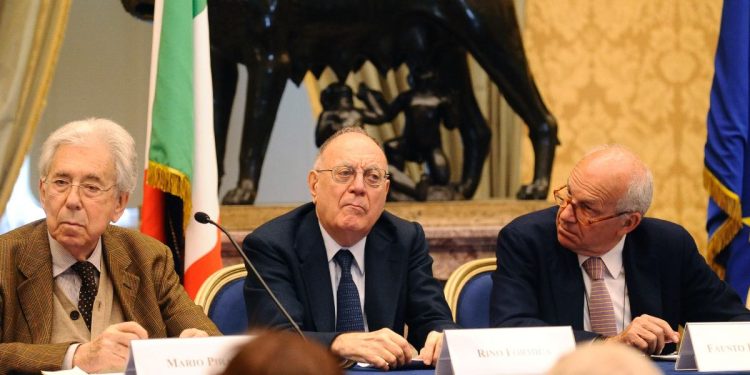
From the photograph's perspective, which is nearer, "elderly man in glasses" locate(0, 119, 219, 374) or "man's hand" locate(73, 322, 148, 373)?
"man's hand" locate(73, 322, 148, 373)

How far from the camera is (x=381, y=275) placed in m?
3.22

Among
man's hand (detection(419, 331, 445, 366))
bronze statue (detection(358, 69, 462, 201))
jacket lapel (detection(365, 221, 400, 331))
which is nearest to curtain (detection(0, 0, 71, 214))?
bronze statue (detection(358, 69, 462, 201))

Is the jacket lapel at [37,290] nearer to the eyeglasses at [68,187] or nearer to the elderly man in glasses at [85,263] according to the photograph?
the elderly man in glasses at [85,263]

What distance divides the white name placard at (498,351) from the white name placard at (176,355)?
19.5 inches

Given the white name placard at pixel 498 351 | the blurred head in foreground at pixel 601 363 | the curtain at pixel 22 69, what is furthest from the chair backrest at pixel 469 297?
the blurred head in foreground at pixel 601 363

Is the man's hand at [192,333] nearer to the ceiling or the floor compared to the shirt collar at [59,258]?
nearer to the floor

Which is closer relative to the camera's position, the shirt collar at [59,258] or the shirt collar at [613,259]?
the shirt collar at [59,258]

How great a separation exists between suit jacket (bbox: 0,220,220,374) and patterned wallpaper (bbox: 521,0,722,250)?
13.0ft

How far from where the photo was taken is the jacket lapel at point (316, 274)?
312 centimetres

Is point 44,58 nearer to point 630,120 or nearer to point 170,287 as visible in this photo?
point 170,287

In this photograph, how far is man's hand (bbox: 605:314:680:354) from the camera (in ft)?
9.49

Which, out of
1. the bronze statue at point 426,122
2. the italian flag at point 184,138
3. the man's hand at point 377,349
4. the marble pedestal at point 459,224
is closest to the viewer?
the man's hand at point 377,349

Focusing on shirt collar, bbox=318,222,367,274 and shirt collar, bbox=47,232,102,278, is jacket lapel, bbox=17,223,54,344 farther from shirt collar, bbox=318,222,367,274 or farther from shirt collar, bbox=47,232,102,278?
shirt collar, bbox=318,222,367,274

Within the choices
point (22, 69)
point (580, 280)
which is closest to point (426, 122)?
point (22, 69)
